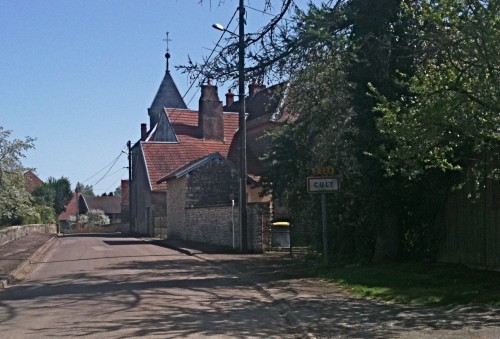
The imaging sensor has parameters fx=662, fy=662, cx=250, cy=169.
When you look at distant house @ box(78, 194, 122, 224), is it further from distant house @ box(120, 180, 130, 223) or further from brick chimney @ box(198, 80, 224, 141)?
brick chimney @ box(198, 80, 224, 141)

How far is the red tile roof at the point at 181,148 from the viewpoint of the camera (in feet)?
163

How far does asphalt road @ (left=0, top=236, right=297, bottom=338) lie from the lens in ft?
32.4

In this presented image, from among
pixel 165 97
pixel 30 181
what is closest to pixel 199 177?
pixel 30 181

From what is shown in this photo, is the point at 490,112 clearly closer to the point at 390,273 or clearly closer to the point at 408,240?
the point at 390,273

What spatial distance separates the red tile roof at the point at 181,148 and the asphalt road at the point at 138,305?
29297mm

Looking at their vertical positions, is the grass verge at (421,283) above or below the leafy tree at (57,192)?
below

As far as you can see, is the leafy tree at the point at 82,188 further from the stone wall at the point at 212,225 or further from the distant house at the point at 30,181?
the stone wall at the point at 212,225

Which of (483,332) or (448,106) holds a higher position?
(448,106)

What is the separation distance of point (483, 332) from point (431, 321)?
1076mm

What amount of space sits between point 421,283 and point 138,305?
19.0ft

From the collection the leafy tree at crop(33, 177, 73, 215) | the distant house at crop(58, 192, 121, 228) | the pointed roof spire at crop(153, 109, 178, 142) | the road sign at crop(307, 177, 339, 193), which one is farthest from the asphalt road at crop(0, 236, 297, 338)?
the distant house at crop(58, 192, 121, 228)

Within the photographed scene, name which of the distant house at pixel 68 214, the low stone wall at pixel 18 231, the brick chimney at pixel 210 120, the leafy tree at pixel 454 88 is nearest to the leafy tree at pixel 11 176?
the low stone wall at pixel 18 231

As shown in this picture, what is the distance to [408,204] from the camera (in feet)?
57.2

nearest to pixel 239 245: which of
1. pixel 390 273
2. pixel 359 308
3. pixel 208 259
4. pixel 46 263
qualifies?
pixel 208 259
